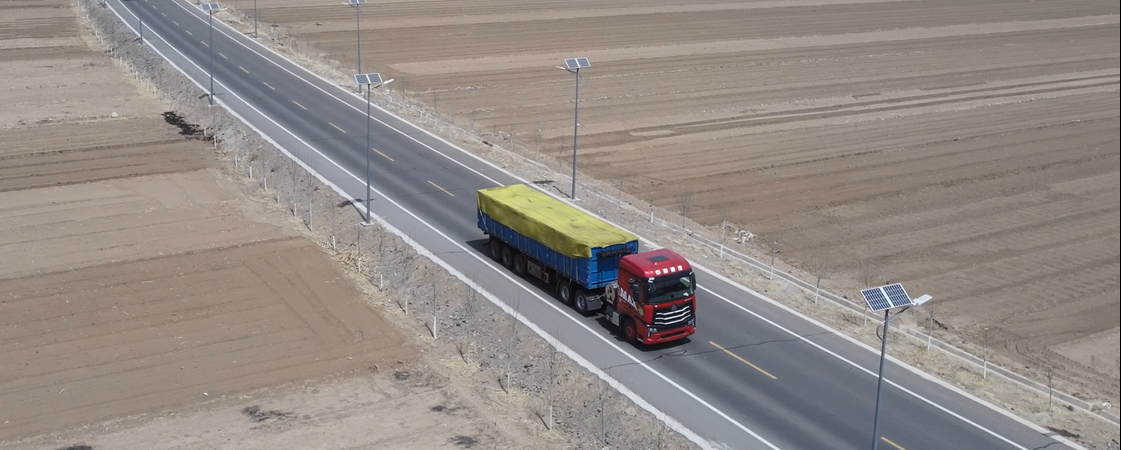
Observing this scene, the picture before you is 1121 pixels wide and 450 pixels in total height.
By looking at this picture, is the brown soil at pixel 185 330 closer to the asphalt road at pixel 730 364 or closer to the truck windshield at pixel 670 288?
the asphalt road at pixel 730 364

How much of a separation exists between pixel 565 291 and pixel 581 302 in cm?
89

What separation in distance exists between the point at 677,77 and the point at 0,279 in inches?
2040

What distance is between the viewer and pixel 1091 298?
37594 millimetres

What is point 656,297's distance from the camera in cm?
3059

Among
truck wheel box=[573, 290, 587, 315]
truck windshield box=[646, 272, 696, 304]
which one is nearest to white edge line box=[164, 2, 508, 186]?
truck wheel box=[573, 290, 587, 315]

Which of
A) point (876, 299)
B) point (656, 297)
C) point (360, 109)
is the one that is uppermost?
point (876, 299)

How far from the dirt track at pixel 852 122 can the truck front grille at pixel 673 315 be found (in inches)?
394

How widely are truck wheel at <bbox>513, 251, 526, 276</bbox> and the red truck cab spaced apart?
5.71 meters

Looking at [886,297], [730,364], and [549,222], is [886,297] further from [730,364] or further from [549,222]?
[549,222]

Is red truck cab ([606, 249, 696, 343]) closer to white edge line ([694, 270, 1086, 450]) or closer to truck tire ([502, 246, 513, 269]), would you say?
white edge line ([694, 270, 1086, 450])

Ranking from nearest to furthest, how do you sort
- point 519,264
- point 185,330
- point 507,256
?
1. point 185,330
2. point 519,264
3. point 507,256

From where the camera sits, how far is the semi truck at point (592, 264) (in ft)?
101

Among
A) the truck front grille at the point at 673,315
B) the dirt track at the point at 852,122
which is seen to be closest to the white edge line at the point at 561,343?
the truck front grille at the point at 673,315

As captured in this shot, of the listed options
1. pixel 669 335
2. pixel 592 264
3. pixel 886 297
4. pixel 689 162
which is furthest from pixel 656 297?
pixel 689 162
